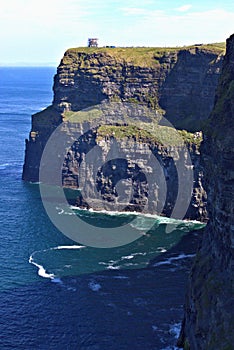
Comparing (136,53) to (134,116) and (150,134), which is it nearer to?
(134,116)

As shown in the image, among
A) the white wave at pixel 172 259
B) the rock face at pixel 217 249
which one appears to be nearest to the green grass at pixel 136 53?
the white wave at pixel 172 259

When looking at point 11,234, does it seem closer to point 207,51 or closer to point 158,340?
point 158,340

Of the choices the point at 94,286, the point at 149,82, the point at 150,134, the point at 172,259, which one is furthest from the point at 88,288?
the point at 149,82

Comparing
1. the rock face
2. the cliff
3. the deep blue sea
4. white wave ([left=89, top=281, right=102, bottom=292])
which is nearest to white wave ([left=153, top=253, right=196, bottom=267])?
the deep blue sea

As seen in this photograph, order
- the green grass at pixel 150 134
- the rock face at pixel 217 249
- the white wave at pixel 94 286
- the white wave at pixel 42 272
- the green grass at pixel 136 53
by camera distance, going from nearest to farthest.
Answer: the rock face at pixel 217 249 → the white wave at pixel 94 286 → the white wave at pixel 42 272 → the green grass at pixel 150 134 → the green grass at pixel 136 53

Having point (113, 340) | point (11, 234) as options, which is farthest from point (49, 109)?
point (113, 340)

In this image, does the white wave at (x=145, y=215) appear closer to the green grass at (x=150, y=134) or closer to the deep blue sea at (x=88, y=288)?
the deep blue sea at (x=88, y=288)

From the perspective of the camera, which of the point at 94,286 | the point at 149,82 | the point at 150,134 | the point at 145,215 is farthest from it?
the point at 149,82
